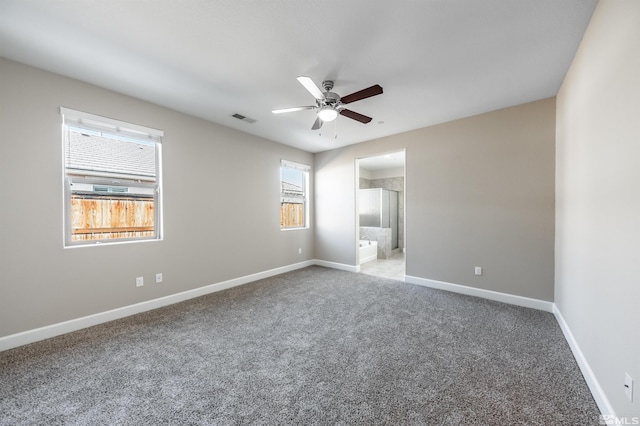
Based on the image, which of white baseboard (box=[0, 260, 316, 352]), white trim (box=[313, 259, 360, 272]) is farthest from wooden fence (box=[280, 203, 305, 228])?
white baseboard (box=[0, 260, 316, 352])

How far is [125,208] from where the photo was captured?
10.1ft

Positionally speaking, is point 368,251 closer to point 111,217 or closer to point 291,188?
point 291,188

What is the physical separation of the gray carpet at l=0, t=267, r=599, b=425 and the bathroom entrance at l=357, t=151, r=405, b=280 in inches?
106

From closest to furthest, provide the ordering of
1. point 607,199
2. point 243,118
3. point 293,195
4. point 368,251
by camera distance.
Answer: point 607,199
point 243,118
point 293,195
point 368,251

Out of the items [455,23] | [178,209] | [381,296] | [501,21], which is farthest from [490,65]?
[178,209]

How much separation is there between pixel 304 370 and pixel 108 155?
326 centimetres

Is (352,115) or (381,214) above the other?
(352,115)

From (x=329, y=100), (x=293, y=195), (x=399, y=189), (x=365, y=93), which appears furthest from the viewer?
(x=399, y=189)

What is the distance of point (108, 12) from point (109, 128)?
1582 mm

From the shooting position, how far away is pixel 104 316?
2770 mm

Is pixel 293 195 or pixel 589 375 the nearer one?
pixel 589 375

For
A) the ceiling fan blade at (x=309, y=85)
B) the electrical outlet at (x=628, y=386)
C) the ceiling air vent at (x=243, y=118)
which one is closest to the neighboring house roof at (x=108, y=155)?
the ceiling air vent at (x=243, y=118)

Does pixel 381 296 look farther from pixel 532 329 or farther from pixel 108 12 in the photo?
pixel 108 12

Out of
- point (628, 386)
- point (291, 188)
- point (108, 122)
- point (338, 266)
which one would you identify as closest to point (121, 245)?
point (108, 122)
